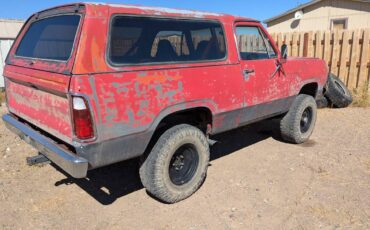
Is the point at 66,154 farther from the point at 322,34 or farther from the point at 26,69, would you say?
the point at 322,34

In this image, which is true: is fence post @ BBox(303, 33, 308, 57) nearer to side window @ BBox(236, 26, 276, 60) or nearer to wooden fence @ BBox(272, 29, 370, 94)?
wooden fence @ BBox(272, 29, 370, 94)

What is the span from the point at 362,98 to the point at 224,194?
5.70m

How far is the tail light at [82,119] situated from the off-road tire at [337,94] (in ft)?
19.9

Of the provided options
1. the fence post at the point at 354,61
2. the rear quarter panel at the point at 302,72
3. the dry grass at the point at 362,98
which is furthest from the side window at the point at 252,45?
the fence post at the point at 354,61

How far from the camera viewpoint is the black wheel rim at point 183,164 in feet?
11.9

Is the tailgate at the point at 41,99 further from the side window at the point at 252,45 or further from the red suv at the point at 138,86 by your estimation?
the side window at the point at 252,45

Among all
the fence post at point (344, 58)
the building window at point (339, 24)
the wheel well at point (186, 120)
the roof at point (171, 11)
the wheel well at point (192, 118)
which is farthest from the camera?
the building window at point (339, 24)

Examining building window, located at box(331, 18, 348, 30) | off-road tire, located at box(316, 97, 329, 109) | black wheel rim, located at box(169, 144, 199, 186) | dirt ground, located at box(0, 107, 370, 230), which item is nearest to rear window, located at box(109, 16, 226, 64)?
black wheel rim, located at box(169, 144, 199, 186)

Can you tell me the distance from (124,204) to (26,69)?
1.74 meters

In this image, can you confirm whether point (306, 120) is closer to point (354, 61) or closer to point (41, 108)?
point (354, 61)

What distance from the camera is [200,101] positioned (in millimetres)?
3518

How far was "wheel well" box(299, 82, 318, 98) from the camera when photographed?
5.57 m

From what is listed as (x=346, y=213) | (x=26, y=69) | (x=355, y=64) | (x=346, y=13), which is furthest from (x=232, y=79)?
(x=346, y=13)

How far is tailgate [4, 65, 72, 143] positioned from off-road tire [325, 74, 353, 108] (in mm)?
6124
